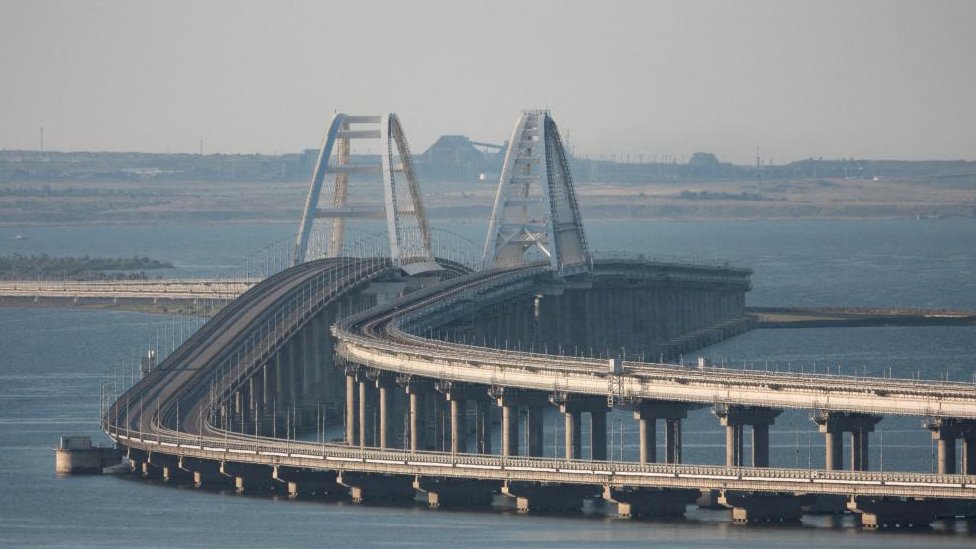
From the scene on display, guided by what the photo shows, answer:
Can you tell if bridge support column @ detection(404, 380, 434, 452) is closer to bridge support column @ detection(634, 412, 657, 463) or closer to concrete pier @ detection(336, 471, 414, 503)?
concrete pier @ detection(336, 471, 414, 503)

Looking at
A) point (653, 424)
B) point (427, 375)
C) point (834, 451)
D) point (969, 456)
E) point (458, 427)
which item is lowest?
point (458, 427)

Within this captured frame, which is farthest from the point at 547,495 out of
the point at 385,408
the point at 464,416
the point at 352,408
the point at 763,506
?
the point at 352,408

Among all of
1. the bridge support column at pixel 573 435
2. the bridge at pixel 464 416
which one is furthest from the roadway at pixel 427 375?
the bridge support column at pixel 573 435

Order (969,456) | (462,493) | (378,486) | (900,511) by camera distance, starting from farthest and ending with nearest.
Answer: (378,486) → (462,493) → (969,456) → (900,511)

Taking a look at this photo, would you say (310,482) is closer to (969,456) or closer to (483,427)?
(483,427)

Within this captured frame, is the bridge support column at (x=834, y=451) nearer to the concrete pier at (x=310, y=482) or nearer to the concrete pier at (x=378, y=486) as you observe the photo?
the concrete pier at (x=378, y=486)

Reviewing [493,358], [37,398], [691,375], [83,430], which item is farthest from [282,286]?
[691,375]

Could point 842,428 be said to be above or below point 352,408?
above
